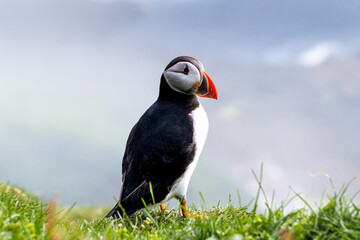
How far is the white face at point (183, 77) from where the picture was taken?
5406 millimetres

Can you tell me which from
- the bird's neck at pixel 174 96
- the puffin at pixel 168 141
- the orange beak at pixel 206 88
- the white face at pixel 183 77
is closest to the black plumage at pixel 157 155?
the puffin at pixel 168 141

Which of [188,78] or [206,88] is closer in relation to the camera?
[188,78]

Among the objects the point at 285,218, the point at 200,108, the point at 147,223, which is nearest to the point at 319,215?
the point at 285,218

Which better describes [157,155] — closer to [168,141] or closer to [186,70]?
[168,141]

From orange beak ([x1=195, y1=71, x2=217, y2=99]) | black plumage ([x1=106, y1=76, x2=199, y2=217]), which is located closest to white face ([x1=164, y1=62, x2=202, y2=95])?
orange beak ([x1=195, y1=71, x2=217, y2=99])

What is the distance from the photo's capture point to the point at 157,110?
5.32 meters

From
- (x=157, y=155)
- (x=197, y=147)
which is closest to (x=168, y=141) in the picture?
(x=157, y=155)

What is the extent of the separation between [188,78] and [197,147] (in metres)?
0.99

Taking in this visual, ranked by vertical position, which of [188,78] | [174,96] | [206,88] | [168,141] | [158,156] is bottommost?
[158,156]

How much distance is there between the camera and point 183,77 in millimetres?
5395

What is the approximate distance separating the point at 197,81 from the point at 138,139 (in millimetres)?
1177

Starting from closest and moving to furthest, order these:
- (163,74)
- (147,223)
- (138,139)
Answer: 1. (147,223)
2. (138,139)
3. (163,74)

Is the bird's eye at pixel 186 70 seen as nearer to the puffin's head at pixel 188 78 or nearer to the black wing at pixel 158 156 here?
the puffin's head at pixel 188 78

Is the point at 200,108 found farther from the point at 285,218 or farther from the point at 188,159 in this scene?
the point at 285,218
